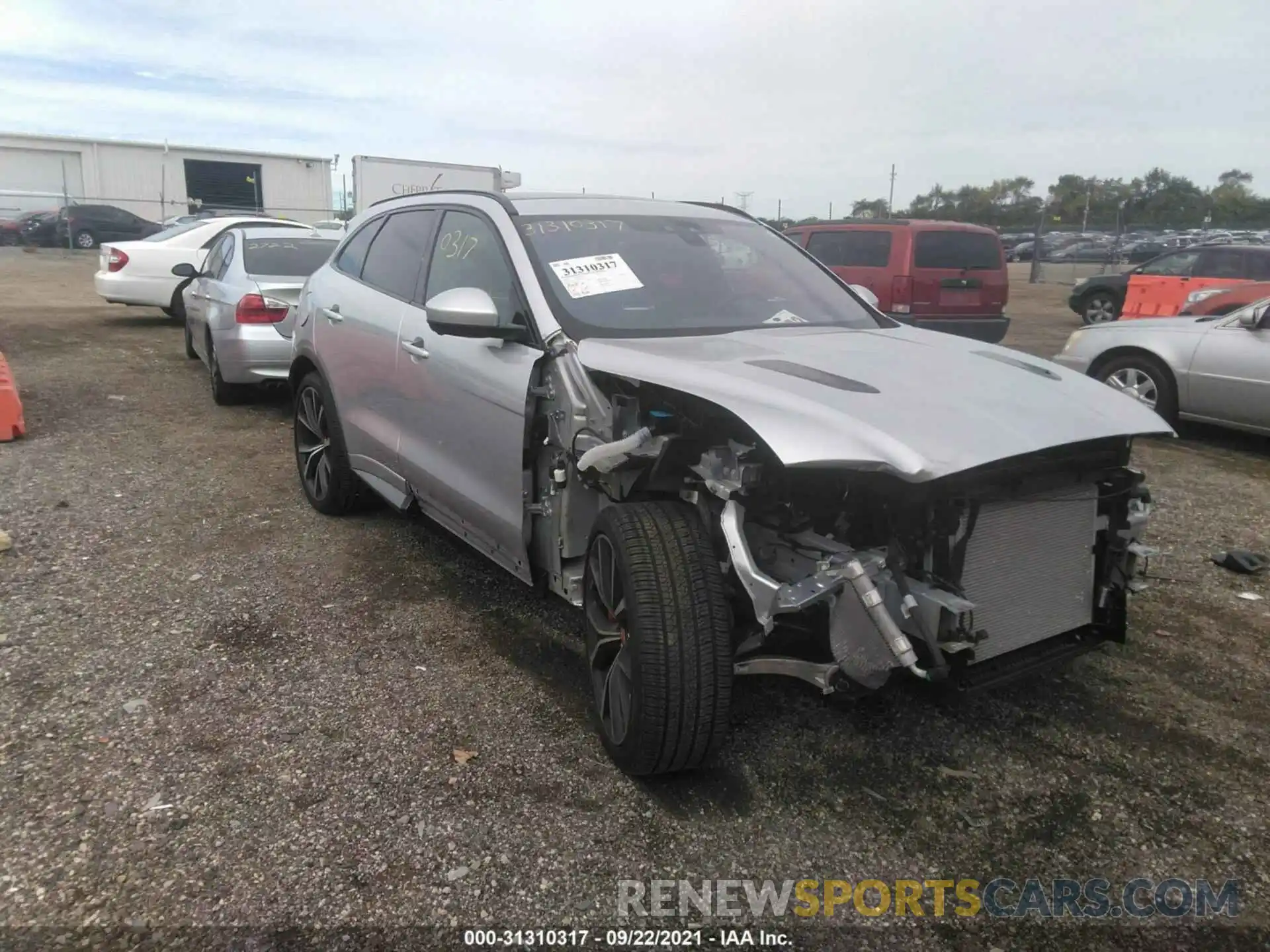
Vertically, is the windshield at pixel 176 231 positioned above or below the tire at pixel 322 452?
above

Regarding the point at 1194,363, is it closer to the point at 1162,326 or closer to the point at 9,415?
the point at 1162,326

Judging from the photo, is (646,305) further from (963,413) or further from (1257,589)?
(1257,589)

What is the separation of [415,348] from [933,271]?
805cm

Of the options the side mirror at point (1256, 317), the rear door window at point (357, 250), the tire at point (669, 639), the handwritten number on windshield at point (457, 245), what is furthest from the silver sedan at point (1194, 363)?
the tire at point (669, 639)

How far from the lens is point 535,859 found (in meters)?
2.50

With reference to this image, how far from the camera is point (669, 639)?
2525mm

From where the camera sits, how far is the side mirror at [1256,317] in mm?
6703

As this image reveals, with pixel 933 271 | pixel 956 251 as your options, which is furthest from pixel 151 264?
pixel 956 251

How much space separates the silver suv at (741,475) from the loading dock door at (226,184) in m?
37.2

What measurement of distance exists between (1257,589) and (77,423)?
780 cm

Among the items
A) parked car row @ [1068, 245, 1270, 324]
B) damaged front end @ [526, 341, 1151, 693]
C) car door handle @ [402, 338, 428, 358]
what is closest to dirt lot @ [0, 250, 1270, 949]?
damaged front end @ [526, 341, 1151, 693]

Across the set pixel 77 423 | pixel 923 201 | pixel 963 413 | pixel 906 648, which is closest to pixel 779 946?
pixel 906 648

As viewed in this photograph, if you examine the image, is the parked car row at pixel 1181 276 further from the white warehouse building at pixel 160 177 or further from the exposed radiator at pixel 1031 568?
the white warehouse building at pixel 160 177

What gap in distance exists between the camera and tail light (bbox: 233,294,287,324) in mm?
7238
